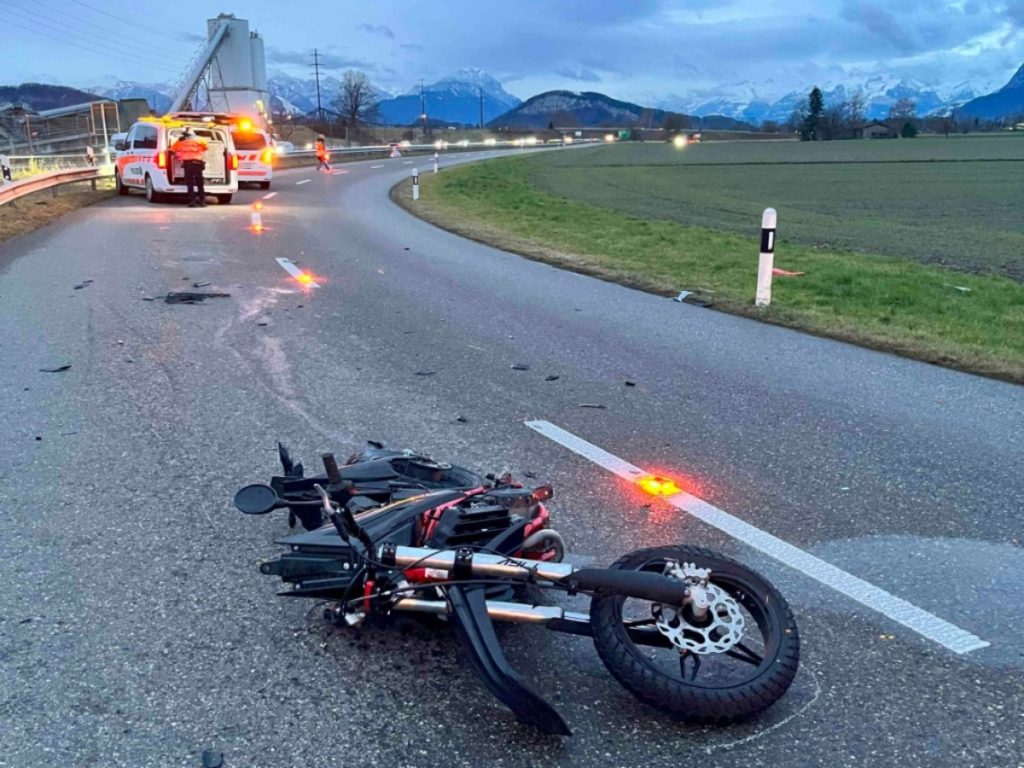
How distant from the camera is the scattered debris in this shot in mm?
9250

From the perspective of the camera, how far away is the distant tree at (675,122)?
174 metres

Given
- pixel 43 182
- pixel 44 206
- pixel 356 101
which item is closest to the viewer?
pixel 44 206

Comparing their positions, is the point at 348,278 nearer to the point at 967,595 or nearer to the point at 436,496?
the point at 436,496

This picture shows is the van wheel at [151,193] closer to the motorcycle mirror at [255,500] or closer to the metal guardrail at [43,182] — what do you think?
the metal guardrail at [43,182]

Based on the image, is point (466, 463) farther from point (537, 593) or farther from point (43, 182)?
point (43, 182)

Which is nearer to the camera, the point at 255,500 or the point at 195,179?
the point at 255,500

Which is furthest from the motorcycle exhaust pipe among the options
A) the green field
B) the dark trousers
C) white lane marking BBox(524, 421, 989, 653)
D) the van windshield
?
the van windshield

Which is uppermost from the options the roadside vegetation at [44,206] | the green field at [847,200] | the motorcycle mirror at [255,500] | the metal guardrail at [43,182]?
the metal guardrail at [43,182]

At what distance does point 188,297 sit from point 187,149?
13.2 meters

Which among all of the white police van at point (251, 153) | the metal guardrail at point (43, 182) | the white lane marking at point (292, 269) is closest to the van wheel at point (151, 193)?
the metal guardrail at point (43, 182)

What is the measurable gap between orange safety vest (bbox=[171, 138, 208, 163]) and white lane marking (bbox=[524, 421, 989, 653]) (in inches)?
745

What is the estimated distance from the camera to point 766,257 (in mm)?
A: 9422

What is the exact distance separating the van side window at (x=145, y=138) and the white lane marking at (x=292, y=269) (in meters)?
11.5

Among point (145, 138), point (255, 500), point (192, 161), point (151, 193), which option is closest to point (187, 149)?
point (192, 161)
